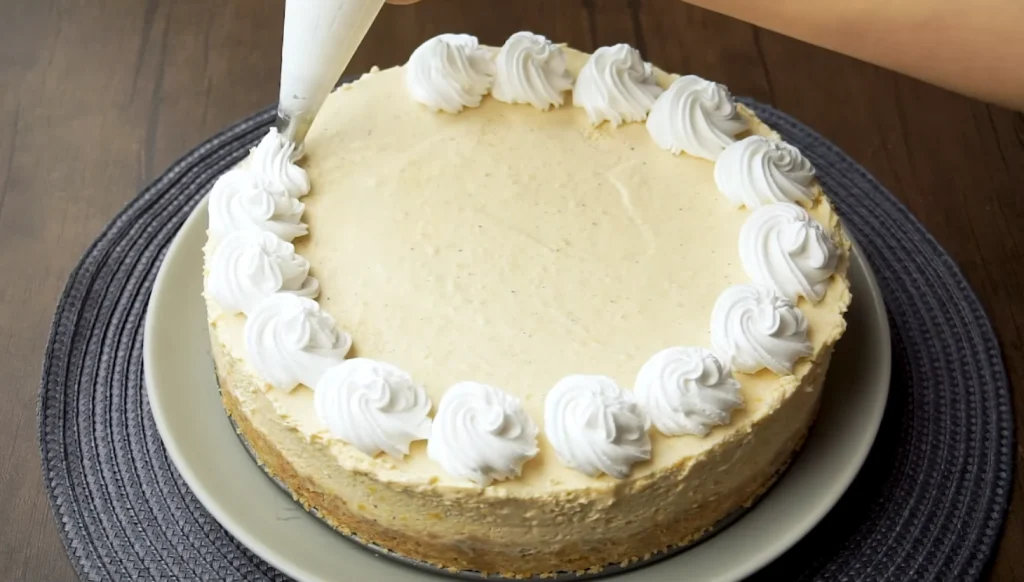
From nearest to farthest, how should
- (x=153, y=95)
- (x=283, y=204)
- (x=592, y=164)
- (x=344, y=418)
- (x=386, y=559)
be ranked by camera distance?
1. (x=344, y=418)
2. (x=386, y=559)
3. (x=283, y=204)
4. (x=592, y=164)
5. (x=153, y=95)

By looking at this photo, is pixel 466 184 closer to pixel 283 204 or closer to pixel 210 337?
pixel 283 204

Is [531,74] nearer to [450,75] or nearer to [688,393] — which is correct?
[450,75]

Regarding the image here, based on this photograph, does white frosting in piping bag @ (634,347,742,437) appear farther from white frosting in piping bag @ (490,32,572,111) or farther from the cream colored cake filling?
white frosting in piping bag @ (490,32,572,111)

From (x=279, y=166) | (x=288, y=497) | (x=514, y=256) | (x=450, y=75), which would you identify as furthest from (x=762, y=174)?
→ (x=288, y=497)

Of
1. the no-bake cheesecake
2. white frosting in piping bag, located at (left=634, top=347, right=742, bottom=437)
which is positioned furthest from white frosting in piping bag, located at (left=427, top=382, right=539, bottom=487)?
white frosting in piping bag, located at (left=634, top=347, right=742, bottom=437)

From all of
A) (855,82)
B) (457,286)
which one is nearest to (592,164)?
(457,286)
